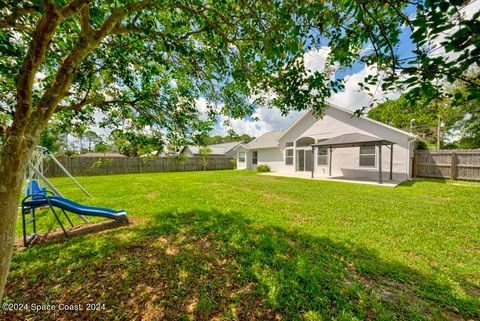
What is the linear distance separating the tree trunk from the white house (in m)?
9.67

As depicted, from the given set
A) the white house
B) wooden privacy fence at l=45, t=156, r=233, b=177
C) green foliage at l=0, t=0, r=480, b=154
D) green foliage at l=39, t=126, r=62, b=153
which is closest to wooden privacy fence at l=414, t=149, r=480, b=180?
the white house

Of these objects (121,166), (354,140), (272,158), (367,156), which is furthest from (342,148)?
(121,166)

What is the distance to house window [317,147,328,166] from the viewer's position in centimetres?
1457

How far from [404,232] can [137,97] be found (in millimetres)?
6476

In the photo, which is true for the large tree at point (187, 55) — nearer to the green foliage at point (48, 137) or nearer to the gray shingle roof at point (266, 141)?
the green foliage at point (48, 137)

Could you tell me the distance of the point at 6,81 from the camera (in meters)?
3.66

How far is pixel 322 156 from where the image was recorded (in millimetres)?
14797

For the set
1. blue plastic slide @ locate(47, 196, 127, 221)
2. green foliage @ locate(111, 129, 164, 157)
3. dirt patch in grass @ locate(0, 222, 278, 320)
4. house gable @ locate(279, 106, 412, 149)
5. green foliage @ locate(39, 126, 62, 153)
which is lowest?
dirt patch in grass @ locate(0, 222, 278, 320)

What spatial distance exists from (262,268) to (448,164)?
14.4 meters

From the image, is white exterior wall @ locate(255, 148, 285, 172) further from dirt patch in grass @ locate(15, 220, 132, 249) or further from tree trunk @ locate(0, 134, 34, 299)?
tree trunk @ locate(0, 134, 34, 299)

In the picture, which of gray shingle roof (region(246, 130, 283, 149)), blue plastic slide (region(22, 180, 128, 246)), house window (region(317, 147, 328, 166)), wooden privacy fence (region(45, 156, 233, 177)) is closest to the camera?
blue plastic slide (region(22, 180, 128, 246))

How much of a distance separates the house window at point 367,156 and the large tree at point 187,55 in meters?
11.6

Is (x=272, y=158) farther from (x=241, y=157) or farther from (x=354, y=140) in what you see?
(x=354, y=140)

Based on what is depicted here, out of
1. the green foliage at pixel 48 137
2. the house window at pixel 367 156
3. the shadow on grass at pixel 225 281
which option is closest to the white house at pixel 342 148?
the house window at pixel 367 156
